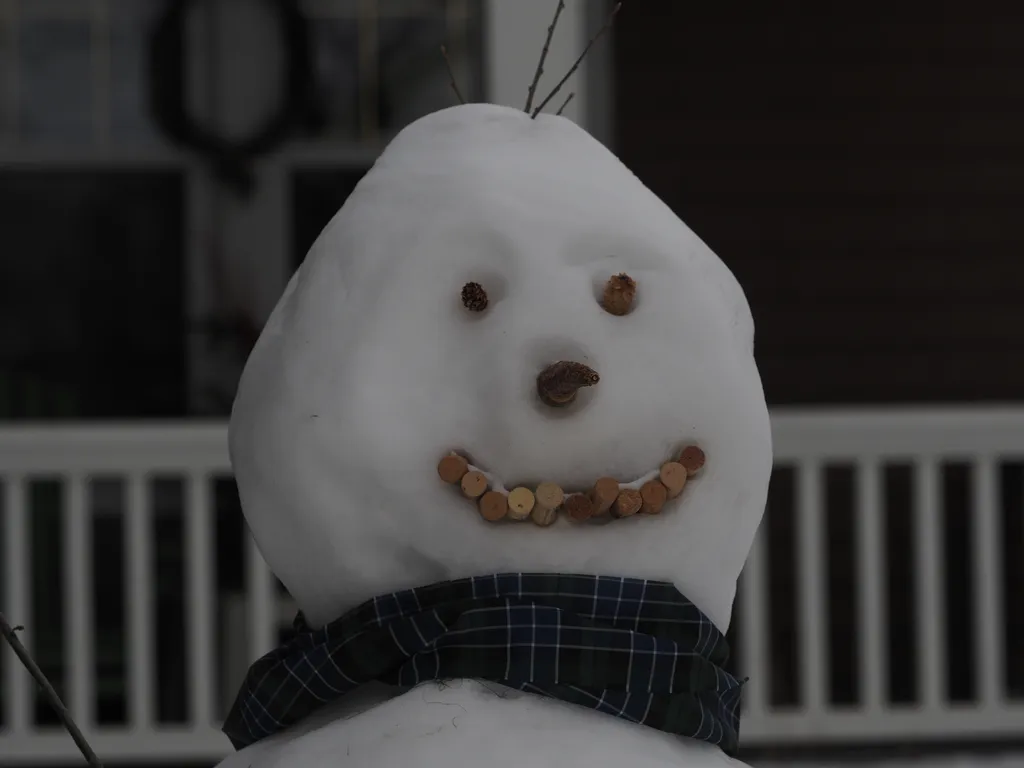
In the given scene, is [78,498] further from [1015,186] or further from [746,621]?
[1015,186]

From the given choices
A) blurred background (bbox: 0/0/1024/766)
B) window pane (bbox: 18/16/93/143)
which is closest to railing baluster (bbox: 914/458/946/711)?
blurred background (bbox: 0/0/1024/766)

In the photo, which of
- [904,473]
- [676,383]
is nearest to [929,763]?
[904,473]

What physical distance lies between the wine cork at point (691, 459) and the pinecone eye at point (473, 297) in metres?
0.25

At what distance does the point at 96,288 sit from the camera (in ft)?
17.7

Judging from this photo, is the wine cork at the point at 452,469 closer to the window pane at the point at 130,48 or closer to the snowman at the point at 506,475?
the snowman at the point at 506,475

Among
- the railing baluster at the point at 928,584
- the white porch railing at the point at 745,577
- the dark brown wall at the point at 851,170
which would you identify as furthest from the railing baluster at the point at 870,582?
the dark brown wall at the point at 851,170

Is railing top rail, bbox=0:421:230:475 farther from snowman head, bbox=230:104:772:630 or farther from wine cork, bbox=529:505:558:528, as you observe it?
wine cork, bbox=529:505:558:528

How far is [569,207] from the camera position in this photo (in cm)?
145

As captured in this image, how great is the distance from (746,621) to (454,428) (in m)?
3.02

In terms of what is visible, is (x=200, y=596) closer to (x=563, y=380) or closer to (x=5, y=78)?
(x=5, y=78)

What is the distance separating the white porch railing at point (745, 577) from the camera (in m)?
3.99

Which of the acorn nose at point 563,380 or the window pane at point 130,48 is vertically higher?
the window pane at point 130,48

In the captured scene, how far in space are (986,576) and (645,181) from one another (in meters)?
1.98

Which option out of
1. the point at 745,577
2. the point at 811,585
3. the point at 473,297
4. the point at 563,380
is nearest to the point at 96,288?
the point at 745,577
